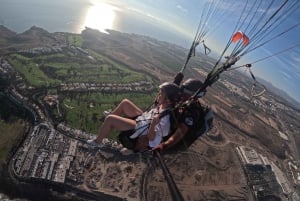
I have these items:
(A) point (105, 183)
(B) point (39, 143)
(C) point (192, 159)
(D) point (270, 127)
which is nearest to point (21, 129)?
(B) point (39, 143)

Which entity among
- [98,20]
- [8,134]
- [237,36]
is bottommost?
[98,20]

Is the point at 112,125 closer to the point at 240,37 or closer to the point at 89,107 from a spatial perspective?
the point at 240,37

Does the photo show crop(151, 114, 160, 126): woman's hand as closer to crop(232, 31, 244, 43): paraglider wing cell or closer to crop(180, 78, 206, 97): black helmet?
crop(180, 78, 206, 97): black helmet

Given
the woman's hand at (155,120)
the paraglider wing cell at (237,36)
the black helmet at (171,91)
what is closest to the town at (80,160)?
the woman's hand at (155,120)

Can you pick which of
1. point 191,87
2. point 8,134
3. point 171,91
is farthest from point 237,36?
point 8,134

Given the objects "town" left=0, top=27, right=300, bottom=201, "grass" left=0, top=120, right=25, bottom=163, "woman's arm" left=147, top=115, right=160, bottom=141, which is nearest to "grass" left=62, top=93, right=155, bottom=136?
"town" left=0, top=27, right=300, bottom=201

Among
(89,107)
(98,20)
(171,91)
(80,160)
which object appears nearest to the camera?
(171,91)
